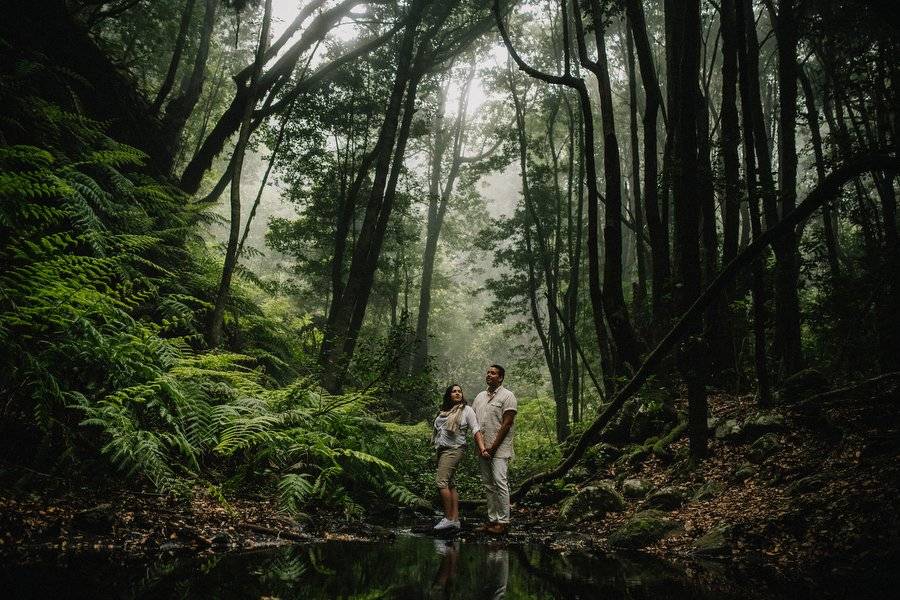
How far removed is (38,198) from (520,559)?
245 inches

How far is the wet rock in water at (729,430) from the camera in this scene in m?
7.07

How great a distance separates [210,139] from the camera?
11555 millimetres

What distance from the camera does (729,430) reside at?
23.7ft

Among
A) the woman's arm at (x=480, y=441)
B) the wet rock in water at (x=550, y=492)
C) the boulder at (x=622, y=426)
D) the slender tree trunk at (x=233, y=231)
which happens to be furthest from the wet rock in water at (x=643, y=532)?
the slender tree trunk at (x=233, y=231)

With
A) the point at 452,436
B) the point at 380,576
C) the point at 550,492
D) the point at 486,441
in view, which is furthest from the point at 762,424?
the point at 380,576

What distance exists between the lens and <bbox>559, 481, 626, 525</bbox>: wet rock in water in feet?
22.0

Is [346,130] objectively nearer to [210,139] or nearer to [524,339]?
[210,139]

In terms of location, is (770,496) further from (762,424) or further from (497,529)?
(497,529)

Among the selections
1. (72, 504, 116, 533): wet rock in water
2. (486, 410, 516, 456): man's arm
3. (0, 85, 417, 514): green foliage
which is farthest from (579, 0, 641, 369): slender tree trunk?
(72, 504, 116, 533): wet rock in water

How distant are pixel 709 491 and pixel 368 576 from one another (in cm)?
463

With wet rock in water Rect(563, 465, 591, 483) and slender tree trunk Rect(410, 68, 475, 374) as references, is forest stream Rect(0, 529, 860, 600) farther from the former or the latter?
slender tree trunk Rect(410, 68, 475, 374)

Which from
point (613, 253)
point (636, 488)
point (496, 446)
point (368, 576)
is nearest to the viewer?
point (368, 576)

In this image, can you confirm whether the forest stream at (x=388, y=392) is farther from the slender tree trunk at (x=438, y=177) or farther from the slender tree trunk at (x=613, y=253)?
the slender tree trunk at (x=438, y=177)

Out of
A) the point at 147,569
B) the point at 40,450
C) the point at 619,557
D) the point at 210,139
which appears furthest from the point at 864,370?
the point at 210,139
